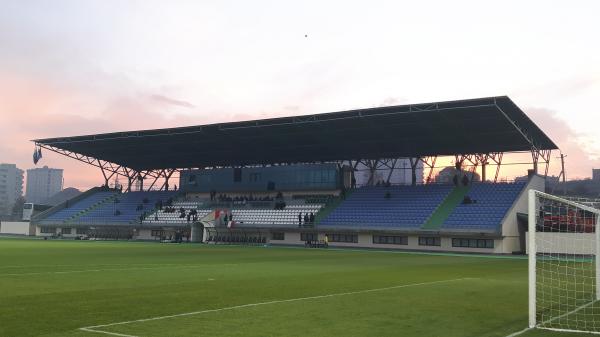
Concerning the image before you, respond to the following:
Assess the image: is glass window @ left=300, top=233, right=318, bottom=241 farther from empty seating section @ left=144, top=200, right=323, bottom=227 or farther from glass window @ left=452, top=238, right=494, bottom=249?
glass window @ left=452, top=238, right=494, bottom=249

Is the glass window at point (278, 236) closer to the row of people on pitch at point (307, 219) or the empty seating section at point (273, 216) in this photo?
the empty seating section at point (273, 216)

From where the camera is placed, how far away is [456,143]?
6144 centimetres

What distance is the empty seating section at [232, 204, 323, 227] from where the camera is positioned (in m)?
67.8

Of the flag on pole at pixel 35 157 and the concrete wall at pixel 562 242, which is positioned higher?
the flag on pole at pixel 35 157

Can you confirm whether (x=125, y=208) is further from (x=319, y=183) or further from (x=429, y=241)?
(x=429, y=241)

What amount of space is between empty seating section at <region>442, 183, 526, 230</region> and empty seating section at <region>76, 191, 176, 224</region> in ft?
145

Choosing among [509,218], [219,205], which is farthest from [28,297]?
[219,205]

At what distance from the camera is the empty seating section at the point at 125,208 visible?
8000 centimetres

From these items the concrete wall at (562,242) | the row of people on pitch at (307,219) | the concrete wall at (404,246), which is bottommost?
the concrete wall at (404,246)

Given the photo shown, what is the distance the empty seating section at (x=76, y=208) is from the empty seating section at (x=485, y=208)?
57.7 meters

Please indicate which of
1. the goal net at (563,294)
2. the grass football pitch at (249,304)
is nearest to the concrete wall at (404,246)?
the goal net at (563,294)

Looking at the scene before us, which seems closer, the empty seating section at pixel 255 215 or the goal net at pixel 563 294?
the goal net at pixel 563 294

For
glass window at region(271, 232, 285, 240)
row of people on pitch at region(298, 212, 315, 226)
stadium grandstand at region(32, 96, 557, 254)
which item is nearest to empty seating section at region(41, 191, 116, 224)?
stadium grandstand at region(32, 96, 557, 254)

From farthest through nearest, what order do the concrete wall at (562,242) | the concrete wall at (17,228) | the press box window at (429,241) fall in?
the concrete wall at (17,228) → the press box window at (429,241) → the concrete wall at (562,242)
